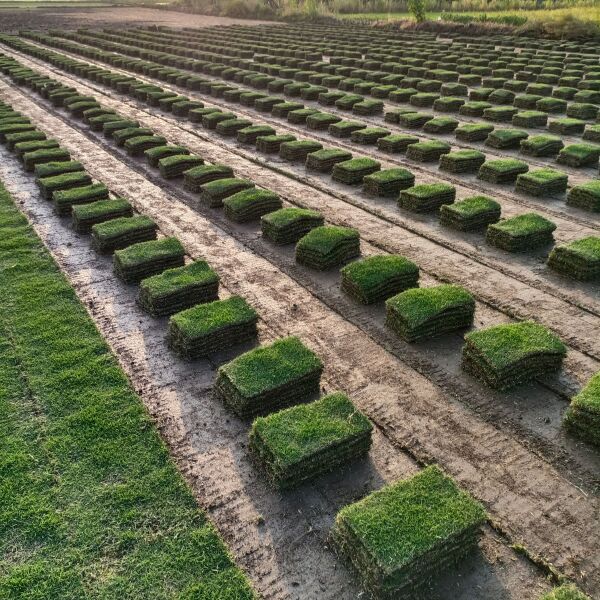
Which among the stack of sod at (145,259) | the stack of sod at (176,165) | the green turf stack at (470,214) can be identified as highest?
the green turf stack at (470,214)

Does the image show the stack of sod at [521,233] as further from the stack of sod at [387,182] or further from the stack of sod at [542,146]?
the stack of sod at [542,146]

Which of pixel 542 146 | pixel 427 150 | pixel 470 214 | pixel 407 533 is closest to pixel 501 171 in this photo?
pixel 427 150

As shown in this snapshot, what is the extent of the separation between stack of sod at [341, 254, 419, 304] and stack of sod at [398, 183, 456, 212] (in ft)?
14.4

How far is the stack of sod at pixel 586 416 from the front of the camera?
8078 millimetres

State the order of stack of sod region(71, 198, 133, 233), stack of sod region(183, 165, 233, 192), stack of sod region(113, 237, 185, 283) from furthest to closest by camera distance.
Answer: stack of sod region(183, 165, 233, 192) → stack of sod region(71, 198, 133, 233) → stack of sod region(113, 237, 185, 283)

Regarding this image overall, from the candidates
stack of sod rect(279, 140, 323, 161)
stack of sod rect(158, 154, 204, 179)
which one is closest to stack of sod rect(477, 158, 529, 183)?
stack of sod rect(279, 140, 323, 161)

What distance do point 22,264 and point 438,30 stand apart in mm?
57624

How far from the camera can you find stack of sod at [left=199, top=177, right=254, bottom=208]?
16.7m

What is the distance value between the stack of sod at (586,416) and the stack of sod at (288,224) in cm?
817

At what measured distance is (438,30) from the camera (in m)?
58.8

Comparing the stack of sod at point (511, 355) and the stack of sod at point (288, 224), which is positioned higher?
the stack of sod at point (511, 355)

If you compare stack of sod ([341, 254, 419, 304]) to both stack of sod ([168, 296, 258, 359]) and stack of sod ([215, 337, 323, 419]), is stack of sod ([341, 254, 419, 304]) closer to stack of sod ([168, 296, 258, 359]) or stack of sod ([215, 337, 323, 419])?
stack of sod ([168, 296, 258, 359])

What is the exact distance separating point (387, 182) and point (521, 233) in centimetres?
488

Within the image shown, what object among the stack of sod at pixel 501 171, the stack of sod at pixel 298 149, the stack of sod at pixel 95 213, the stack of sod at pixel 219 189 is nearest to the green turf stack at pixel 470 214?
the stack of sod at pixel 501 171
